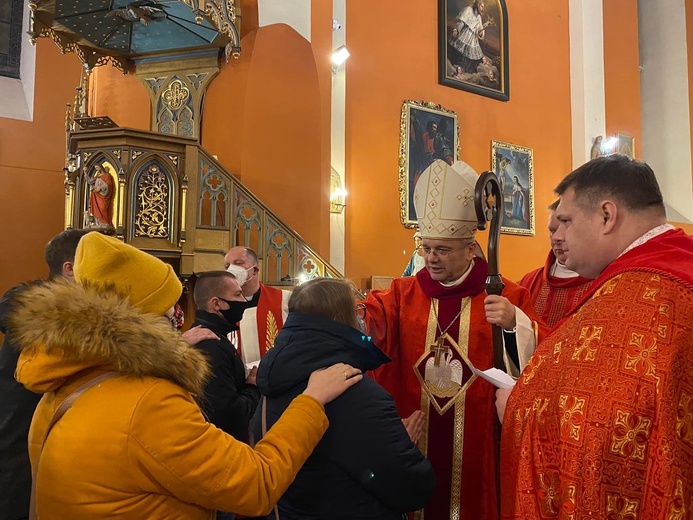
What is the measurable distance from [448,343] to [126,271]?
177 cm

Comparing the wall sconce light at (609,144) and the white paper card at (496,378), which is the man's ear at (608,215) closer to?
the white paper card at (496,378)

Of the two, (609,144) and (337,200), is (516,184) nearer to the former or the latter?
(609,144)

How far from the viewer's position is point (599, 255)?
5.49 feet

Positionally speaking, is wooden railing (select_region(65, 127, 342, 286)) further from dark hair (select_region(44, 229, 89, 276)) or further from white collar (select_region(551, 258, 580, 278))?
white collar (select_region(551, 258, 580, 278))

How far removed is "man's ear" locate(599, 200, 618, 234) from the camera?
164cm

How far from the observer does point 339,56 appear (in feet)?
30.6

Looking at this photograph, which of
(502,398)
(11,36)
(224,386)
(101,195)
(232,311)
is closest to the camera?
(502,398)

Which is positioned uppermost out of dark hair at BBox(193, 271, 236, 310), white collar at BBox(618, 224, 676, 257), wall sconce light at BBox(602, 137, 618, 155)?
wall sconce light at BBox(602, 137, 618, 155)

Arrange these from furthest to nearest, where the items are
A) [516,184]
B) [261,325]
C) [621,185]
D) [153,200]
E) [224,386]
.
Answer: [516,184], [153,200], [261,325], [224,386], [621,185]

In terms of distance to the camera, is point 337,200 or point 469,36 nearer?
point 337,200

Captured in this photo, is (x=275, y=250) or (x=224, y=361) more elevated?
(x=275, y=250)

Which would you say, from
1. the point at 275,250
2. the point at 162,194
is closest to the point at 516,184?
the point at 275,250

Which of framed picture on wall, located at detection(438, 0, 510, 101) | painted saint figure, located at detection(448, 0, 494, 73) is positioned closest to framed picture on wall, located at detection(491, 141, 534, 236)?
framed picture on wall, located at detection(438, 0, 510, 101)

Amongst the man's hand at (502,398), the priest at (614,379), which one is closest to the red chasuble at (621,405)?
the priest at (614,379)
